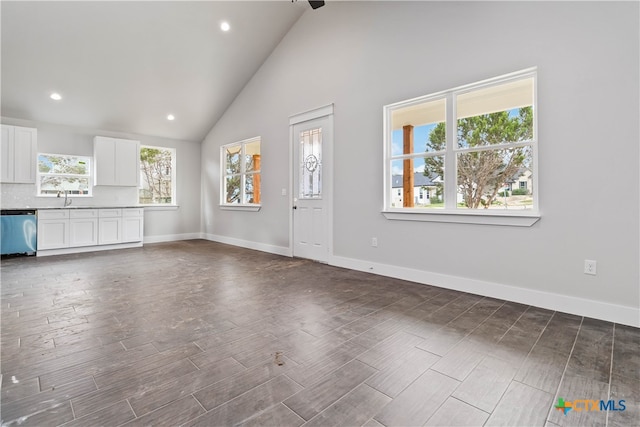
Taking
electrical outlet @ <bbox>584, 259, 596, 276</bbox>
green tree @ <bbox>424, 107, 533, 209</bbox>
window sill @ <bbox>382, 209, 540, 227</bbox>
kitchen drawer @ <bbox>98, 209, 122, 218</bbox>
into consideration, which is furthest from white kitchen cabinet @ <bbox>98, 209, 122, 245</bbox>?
electrical outlet @ <bbox>584, 259, 596, 276</bbox>

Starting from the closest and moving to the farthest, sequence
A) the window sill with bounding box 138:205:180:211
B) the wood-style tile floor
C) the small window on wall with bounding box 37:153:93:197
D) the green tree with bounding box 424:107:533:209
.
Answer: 1. the wood-style tile floor
2. the green tree with bounding box 424:107:533:209
3. the small window on wall with bounding box 37:153:93:197
4. the window sill with bounding box 138:205:180:211

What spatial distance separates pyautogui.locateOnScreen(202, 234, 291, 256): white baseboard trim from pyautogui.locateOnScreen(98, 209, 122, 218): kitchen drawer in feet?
6.90

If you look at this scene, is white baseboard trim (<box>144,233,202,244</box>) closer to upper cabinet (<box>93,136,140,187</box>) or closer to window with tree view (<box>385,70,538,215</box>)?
upper cabinet (<box>93,136,140,187</box>)

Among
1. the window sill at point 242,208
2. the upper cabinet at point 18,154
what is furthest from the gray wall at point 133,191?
the window sill at point 242,208

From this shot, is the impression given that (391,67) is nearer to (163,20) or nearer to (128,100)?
(163,20)

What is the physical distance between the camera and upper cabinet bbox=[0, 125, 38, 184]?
5.42m

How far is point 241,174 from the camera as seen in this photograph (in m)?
6.88

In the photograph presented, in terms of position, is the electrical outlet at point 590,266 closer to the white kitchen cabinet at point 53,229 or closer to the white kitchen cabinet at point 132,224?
the white kitchen cabinet at point 132,224

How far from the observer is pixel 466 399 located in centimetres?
156

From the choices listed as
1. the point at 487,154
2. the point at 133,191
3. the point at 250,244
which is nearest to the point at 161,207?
the point at 133,191

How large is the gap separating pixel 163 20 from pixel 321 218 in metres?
3.98

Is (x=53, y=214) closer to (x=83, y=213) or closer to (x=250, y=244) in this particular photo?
(x=83, y=213)

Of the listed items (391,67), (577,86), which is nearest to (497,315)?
(577,86)

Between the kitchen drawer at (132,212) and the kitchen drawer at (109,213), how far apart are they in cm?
9
